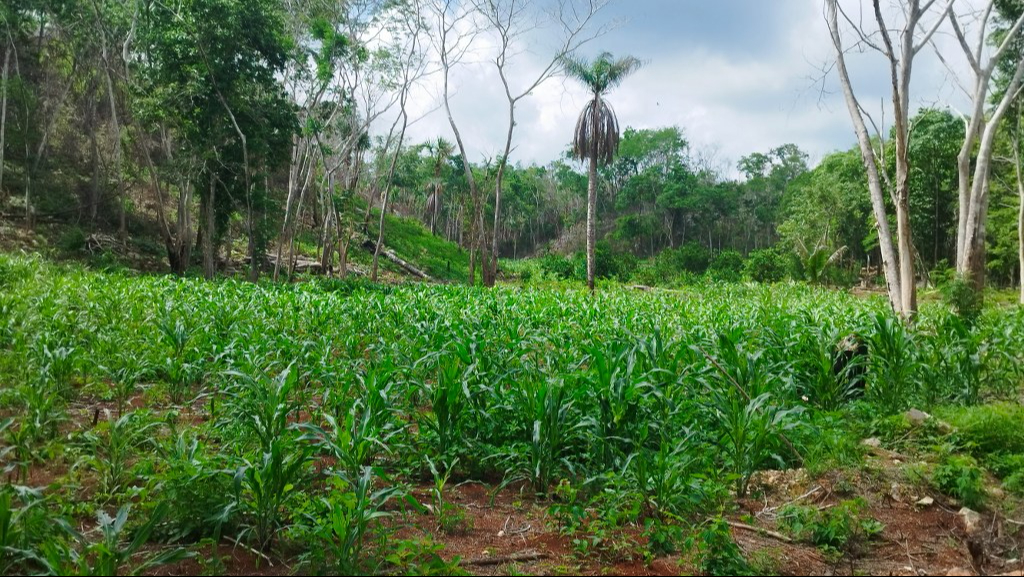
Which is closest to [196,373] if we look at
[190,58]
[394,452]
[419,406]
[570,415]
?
[419,406]

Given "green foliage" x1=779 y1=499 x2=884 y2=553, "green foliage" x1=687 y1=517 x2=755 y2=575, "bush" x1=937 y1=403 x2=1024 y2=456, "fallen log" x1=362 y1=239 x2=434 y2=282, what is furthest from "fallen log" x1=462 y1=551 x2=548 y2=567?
"fallen log" x1=362 y1=239 x2=434 y2=282

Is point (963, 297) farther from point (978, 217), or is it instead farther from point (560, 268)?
point (560, 268)

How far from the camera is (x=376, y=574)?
234cm

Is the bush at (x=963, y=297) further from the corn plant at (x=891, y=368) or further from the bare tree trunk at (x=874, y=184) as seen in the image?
the corn plant at (x=891, y=368)

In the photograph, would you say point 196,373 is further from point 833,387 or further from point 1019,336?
point 1019,336

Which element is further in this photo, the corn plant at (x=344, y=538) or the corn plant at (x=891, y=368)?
the corn plant at (x=891, y=368)

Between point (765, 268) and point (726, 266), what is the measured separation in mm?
2779

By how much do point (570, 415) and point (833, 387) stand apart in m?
2.62

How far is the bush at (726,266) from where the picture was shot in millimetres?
29905

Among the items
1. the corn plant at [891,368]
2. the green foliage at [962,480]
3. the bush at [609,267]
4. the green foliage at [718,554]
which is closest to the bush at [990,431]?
the green foliage at [962,480]

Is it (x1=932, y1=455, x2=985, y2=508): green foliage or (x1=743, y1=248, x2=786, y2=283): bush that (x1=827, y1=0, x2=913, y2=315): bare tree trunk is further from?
(x1=743, y1=248, x2=786, y2=283): bush

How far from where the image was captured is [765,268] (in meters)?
29.7

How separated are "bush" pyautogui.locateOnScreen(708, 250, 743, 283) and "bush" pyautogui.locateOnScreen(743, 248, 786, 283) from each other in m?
0.60

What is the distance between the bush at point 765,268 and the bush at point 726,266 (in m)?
0.60
